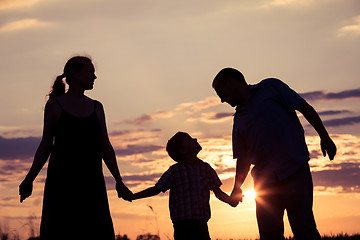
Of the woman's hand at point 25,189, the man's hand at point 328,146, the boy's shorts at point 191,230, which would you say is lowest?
the boy's shorts at point 191,230

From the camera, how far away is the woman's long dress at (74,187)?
6.07 meters

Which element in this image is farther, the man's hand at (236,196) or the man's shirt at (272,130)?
the man's hand at (236,196)

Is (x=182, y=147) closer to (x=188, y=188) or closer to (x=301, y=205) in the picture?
(x=188, y=188)

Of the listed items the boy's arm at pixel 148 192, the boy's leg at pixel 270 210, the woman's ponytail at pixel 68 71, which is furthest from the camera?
the boy's arm at pixel 148 192

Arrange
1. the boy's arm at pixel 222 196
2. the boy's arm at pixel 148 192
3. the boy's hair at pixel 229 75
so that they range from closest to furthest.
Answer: the boy's hair at pixel 229 75
the boy's arm at pixel 222 196
the boy's arm at pixel 148 192

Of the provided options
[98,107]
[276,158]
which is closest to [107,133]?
[98,107]

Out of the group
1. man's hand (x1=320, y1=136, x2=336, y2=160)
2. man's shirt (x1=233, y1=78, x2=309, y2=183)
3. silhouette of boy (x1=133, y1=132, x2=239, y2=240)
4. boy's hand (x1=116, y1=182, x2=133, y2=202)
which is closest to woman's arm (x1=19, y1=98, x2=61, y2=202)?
boy's hand (x1=116, y1=182, x2=133, y2=202)

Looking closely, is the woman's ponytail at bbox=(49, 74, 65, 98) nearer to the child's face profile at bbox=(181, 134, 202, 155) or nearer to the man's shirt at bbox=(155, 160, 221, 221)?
the child's face profile at bbox=(181, 134, 202, 155)

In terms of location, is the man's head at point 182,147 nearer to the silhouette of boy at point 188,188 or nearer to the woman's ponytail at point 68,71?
the silhouette of boy at point 188,188

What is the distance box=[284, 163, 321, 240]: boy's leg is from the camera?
5688mm

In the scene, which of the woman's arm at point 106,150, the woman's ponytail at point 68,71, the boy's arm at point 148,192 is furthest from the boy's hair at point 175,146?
the woman's ponytail at point 68,71

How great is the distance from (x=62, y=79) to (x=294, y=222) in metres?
2.99

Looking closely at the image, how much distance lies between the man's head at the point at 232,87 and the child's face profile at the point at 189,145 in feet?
4.35

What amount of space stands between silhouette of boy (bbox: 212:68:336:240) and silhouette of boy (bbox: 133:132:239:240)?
114 centimetres
